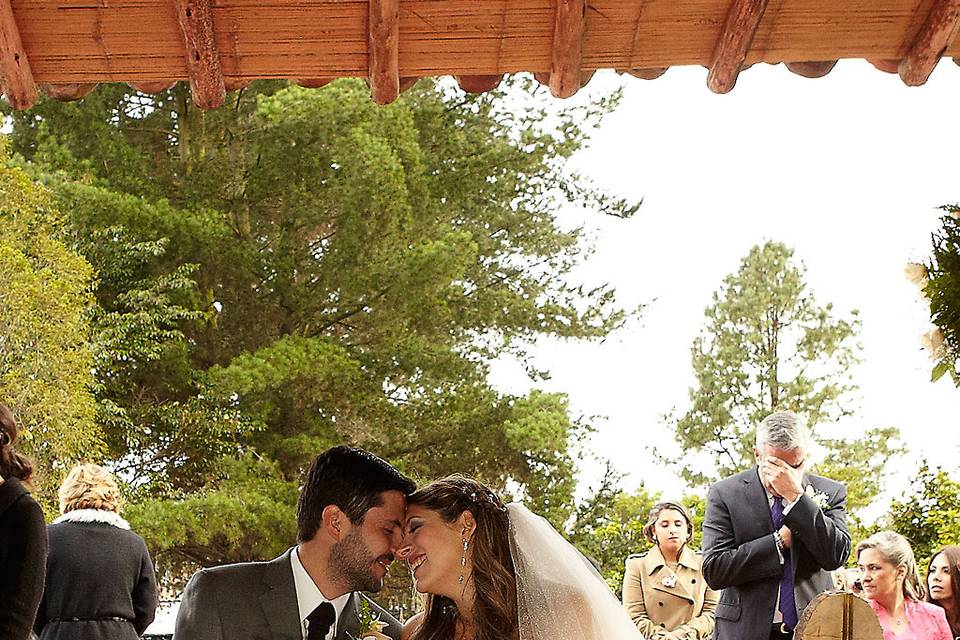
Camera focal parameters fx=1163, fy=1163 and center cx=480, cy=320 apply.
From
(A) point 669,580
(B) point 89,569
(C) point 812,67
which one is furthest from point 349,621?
(A) point 669,580

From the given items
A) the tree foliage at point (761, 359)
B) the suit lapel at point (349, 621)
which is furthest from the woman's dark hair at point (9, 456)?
the tree foliage at point (761, 359)

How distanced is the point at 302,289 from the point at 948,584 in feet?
33.8

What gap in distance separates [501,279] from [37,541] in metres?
12.8

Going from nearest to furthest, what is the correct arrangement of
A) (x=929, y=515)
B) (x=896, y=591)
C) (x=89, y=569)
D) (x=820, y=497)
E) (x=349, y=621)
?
(x=349, y=621), (x=820, y=497), (x=896, y=591), (x=89, y=569), (x=929, y=515)

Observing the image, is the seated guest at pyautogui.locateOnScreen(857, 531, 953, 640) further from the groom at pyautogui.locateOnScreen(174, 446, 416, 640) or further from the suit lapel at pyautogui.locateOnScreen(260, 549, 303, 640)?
the suit lapel at pyautogui.locateOnScreen(260, 549, 303, 640)

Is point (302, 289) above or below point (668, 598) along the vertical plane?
above

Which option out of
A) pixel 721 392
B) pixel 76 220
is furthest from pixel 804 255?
pixel 76 220

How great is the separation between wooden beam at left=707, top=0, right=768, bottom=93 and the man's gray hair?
146 centimetres

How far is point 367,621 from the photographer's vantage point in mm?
2875

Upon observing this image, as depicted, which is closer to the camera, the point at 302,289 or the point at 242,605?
the point at 242,605

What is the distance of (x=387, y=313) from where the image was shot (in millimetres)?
13664

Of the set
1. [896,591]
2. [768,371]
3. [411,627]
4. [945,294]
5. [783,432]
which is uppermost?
[768,371]

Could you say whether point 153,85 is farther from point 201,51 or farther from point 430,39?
point 430,39

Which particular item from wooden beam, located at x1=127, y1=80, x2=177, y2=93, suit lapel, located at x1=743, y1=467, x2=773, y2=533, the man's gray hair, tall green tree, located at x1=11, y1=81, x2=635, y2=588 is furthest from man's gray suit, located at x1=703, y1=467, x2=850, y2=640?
tall green tree, located at x1=11, y1=81, x2=635, y2=588
